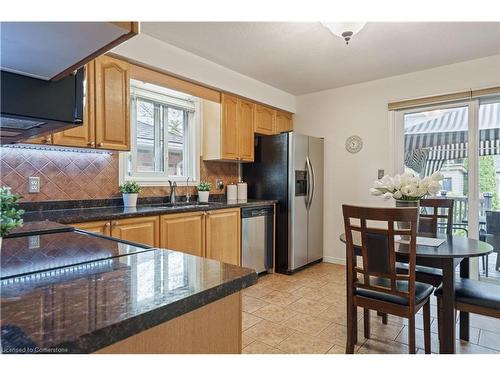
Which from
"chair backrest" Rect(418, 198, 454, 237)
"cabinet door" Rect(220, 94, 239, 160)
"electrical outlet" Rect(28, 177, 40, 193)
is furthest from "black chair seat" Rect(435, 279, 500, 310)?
"electrical outlet" Rect(28, 177, 40, 193)

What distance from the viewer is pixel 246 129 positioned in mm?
3889

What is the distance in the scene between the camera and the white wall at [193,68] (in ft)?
8.81

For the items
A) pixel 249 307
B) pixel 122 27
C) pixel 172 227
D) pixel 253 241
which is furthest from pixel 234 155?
pixel 122 27

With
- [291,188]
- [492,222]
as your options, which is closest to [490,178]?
[492,222]

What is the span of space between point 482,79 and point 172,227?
3514 millimetres

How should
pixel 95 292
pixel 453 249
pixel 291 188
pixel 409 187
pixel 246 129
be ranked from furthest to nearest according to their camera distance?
pixel 246 129, pixel 291 188, pixel 409 187, pixel 453 249, pixel 95 292

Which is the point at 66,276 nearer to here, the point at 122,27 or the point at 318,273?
the point at 122,27

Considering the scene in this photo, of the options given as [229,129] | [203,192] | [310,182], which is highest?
[229,129]

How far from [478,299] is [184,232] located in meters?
2.22

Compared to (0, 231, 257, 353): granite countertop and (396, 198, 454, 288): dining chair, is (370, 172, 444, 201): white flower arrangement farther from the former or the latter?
(0, 231, 257, 353): granite countertop

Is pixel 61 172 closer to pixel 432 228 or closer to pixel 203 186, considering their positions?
pixel 203 186

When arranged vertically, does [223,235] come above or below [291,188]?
below

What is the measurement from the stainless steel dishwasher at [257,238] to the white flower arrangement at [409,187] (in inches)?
65.6

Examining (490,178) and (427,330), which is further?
(490,178)
